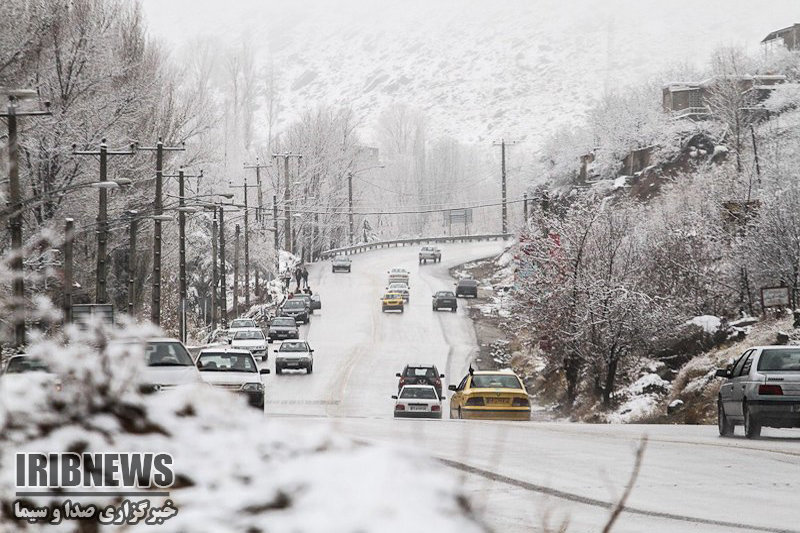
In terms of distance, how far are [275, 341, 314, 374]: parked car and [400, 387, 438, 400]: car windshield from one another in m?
21.8

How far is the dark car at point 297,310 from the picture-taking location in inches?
3214

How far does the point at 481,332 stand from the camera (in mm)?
78750

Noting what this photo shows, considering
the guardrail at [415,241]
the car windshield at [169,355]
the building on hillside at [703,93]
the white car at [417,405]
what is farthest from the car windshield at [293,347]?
the guardrail at [415,241]

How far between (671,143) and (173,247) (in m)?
44.8

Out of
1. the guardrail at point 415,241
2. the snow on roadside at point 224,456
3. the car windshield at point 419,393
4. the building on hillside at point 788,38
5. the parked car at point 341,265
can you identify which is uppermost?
the building on hillside at point 788,38

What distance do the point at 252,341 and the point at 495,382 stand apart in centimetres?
3130

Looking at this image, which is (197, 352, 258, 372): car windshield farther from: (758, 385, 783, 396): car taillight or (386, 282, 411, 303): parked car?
(386, 282, 411, 303): parked car

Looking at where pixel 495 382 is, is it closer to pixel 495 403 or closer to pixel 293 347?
pixel 495 403

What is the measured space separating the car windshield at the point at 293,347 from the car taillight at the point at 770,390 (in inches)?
1524

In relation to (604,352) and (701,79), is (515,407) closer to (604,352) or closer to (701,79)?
(604,352)

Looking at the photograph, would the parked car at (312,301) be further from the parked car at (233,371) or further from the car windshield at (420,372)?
the parked car at (233,371)

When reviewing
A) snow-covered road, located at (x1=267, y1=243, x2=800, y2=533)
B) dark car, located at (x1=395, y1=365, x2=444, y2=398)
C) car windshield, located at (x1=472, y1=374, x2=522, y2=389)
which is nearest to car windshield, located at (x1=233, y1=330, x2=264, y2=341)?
dark car, located at (x1=395, y1=365, x2=444, y2=398)

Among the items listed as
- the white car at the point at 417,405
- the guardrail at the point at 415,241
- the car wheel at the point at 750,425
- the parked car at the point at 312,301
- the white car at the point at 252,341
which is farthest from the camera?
the guardrail at the point at 415,241

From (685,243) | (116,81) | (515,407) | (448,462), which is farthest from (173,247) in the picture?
(448,462)
